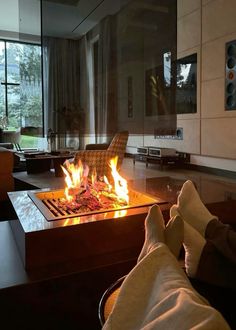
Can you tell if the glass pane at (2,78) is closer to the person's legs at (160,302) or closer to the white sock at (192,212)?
the white sock at (192,212)

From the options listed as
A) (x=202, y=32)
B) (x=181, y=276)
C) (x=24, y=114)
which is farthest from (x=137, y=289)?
(x=24, y=114)

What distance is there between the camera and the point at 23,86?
7.07m

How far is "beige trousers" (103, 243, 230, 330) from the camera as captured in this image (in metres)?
0.43

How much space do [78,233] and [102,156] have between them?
7.83ft

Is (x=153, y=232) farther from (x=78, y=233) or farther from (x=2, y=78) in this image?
(x=2, y=78)

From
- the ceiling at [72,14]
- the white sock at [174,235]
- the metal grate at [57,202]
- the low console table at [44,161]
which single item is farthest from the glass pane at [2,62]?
the white sock at [174,235]

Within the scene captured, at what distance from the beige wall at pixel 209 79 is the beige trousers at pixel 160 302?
160 inches

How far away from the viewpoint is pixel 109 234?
1546mm

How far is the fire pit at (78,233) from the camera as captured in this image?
4.65ft

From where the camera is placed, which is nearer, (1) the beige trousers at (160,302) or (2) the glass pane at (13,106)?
(1) the beige trousers at (160,302)

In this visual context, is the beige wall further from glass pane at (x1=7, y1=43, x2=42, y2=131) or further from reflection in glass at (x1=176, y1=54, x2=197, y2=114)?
glass pane at (x1=7, y1=43, x2=42, y2=131)

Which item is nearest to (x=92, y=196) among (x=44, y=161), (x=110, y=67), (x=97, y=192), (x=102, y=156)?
(x=97, y=192)

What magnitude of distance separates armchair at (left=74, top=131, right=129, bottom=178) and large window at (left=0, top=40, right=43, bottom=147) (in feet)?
11.1

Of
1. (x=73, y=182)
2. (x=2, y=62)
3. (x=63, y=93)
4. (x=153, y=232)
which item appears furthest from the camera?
(x=2, y=62)
